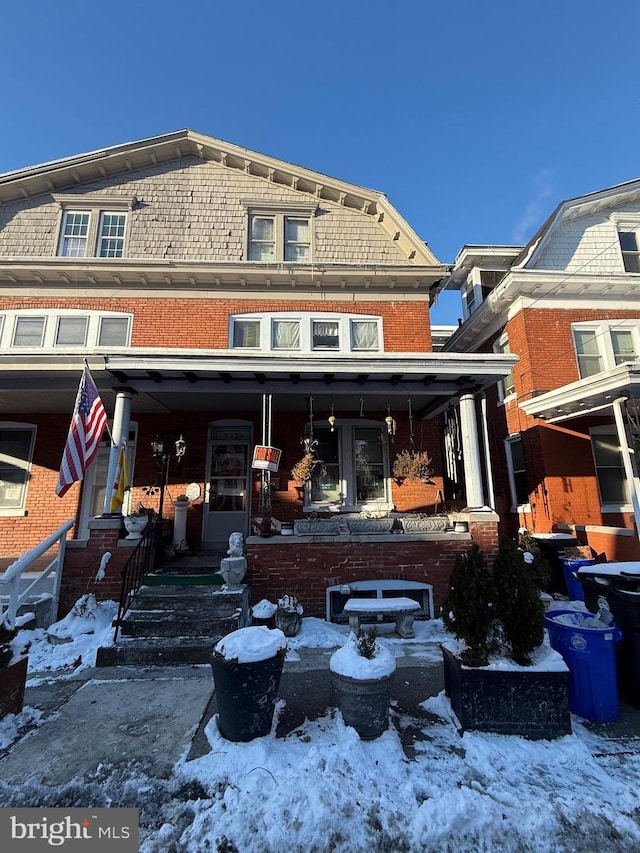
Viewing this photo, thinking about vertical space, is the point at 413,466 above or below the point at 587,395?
below

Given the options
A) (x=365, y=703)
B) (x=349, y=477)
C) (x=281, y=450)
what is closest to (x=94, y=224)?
(x=281, y=450)

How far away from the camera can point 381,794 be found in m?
2.87

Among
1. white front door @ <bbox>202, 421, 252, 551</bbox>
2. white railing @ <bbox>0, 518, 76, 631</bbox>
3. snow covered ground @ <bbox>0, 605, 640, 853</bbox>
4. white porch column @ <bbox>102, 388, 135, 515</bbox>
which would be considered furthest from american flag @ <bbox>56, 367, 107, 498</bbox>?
snow covered ground @ <bbox>0, 605, 640, 853</bbox>

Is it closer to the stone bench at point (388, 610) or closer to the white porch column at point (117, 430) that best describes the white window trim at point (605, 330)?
the stone bench at point (388, 610)

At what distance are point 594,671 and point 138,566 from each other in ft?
21.5

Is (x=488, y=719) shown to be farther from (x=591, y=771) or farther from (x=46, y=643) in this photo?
(x=46, y=643)

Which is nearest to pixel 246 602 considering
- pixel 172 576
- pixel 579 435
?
pixel 172 576

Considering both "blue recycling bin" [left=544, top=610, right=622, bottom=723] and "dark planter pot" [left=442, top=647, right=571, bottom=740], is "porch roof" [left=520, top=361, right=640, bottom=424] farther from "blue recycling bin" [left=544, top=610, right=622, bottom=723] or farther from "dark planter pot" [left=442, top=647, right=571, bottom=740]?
"dark planter pot" [left=442, top=647, right=571, bottom=740]

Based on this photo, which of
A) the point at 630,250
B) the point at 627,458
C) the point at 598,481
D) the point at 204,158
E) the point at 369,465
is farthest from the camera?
the point at 630,250

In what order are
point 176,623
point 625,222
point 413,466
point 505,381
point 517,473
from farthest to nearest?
point 625,222, point 505,381, point 517,473, point 413,466, point 176,623

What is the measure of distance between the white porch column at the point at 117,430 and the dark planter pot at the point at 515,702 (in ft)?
20.3

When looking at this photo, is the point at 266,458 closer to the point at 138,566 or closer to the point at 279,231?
the point at 138,566

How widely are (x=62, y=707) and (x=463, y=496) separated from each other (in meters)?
9.98

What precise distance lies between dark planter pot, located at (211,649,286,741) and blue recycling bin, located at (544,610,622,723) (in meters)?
2.98
